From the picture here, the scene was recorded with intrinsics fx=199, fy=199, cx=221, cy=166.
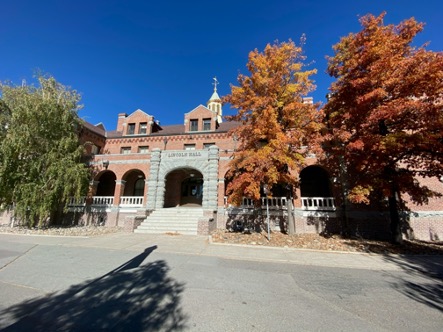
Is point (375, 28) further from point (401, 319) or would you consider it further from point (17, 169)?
point (17, 169)

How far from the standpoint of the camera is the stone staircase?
46.3 ft

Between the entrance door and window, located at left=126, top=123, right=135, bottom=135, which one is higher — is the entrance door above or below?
below

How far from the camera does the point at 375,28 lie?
10469 millimetres

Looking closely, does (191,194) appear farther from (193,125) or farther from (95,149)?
(95,149)

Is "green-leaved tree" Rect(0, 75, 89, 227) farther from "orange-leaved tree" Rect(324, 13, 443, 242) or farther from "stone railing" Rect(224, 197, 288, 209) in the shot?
"orange-leaved tree" Rect(324, 13, 443, 242)

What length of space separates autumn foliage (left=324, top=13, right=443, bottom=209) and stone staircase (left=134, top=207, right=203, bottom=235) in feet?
33.9

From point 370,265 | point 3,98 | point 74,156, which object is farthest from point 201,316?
point 3,98

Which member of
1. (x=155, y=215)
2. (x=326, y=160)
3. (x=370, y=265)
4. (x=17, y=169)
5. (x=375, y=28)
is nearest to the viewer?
(x=370, y=265)

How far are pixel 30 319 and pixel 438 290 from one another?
9.28 m

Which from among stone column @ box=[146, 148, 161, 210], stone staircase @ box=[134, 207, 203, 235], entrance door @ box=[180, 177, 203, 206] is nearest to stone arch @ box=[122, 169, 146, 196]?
stone column @ box=[146, 148, 161, 210]

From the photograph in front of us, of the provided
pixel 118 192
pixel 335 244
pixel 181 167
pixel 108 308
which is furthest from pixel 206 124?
pixel 108 308

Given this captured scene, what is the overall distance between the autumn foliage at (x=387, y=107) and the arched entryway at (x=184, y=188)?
1419 centimetres

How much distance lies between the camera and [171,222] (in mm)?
15266

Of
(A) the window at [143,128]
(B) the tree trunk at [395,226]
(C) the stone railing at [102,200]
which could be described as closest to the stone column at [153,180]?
(C) the stone railing at [102,200]
